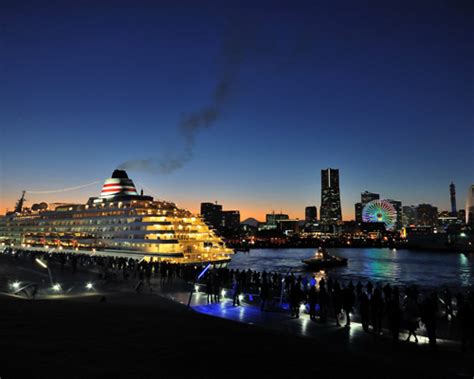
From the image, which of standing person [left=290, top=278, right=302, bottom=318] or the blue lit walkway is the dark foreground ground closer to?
the blue lit walkway

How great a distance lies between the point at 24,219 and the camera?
94.9m

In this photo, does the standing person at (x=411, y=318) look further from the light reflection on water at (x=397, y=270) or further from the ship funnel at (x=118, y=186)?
the ship funnel at (x=118, y=186)

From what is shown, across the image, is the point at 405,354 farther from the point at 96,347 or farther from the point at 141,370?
the point at 96,347

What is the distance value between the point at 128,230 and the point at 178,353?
56.9 m

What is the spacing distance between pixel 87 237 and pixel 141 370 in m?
69.7

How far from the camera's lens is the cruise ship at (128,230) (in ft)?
190

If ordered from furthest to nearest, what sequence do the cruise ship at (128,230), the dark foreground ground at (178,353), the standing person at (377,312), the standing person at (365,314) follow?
the cruise ship at (128,230) < the standing person at (365,314) < the standing person at (377,312) < the dark foreground ground at (178,353)

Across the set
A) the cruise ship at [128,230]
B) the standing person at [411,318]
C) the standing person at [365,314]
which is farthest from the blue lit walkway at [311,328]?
the cruise ship at [128,230]

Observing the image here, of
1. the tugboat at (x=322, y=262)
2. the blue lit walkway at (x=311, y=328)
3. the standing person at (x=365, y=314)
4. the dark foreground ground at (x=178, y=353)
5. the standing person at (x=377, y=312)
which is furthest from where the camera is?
the tugboat at (x=322, y=262)

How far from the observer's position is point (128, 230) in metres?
62.6

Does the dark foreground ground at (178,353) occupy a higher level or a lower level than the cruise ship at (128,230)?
lower

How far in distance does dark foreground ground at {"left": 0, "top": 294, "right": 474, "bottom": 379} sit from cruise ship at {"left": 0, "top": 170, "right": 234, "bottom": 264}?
1731 inches

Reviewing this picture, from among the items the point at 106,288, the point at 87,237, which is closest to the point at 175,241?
the point at 87,237

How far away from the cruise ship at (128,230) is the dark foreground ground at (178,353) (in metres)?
44.0
